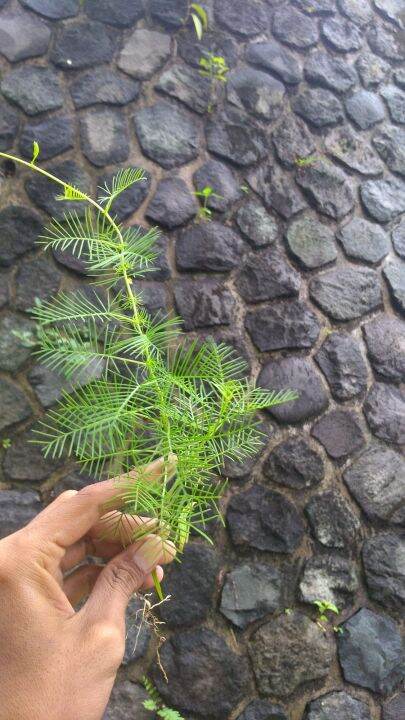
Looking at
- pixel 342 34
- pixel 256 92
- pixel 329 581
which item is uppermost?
pixel 342 34

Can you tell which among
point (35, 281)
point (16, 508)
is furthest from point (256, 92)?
point (16, 508)

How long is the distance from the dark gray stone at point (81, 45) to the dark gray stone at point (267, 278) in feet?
3.28

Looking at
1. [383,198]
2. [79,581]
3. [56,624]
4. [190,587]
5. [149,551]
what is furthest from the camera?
[383,198]

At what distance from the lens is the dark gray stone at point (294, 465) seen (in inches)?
87.0

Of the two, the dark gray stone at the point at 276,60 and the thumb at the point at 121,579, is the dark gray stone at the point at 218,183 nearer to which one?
the dark gray stone at the point at 276,60

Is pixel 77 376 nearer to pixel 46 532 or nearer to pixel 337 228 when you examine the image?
pixel 46 532

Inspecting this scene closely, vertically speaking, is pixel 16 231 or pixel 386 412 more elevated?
pixel 386 412

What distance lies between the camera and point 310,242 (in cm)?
260

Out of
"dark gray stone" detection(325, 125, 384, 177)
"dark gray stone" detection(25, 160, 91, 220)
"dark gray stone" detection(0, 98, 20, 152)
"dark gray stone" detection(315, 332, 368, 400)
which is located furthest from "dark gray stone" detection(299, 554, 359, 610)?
"dark gray stone" detection(0, 98, 20, 152)

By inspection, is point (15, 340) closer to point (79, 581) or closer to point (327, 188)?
point (79, 581)

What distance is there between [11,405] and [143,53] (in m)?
1.55

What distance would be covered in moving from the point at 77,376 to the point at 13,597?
1.09 metres

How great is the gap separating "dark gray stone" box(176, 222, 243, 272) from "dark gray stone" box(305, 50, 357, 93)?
1005mm

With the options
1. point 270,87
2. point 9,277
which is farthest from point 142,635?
point 270,87
